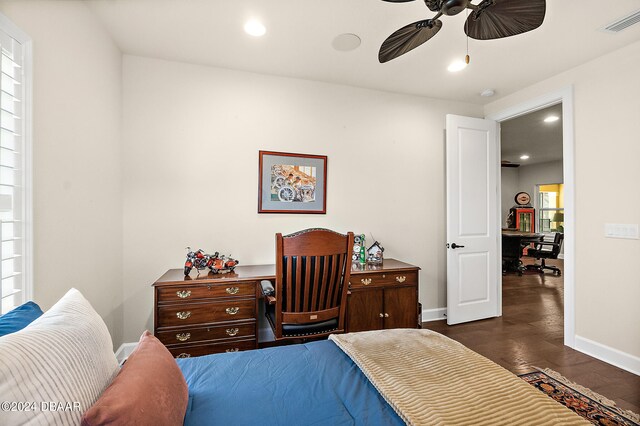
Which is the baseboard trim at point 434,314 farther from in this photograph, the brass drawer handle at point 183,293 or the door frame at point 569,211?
the brass drawer handle at point 183,293

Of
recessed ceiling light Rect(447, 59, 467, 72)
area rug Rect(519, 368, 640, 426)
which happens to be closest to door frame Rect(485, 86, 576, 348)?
area rug Rect(519, 368, 640, 426)

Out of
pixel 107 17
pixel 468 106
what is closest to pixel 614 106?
pixel 468 106

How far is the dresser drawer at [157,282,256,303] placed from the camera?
2.13m

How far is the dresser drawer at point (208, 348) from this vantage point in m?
2.17

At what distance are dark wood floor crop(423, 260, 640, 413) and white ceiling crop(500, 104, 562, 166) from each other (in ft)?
8.71

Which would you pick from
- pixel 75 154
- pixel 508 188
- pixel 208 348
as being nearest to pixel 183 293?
pixel 208 348

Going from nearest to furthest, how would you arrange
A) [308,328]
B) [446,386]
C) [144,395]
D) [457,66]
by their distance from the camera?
[144,395] → [446,386] → [308,328] → [457,66]

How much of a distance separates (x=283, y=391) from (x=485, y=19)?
1.94m

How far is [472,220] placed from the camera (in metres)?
3.46

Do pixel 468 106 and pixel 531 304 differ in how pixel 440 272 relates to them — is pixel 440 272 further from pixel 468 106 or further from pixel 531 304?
pixel 468 106

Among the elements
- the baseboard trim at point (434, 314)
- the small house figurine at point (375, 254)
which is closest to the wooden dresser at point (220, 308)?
the small house figurine at point (375, 254)

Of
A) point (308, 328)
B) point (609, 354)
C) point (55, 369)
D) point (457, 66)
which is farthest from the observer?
point (457, 66)

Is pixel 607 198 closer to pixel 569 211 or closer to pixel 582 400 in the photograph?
pixel 569 211

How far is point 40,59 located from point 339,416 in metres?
2.21
